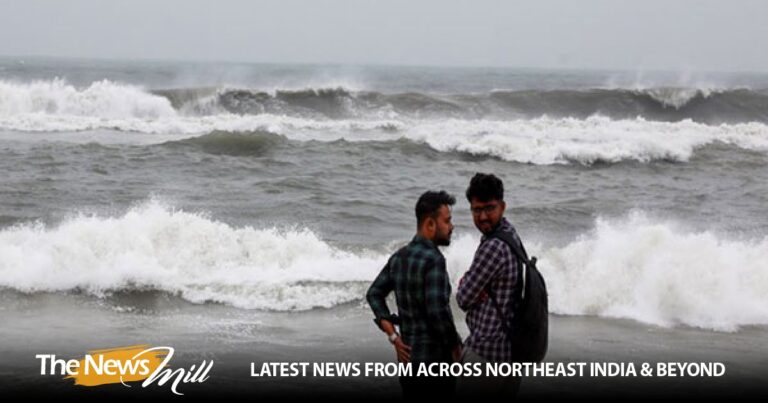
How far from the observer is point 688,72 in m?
42.4

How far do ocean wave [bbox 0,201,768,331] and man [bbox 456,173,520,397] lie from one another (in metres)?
4.46

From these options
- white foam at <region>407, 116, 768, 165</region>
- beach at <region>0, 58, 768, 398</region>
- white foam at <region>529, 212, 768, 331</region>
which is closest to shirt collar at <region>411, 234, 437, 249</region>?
beach at <region>0, 58, 768, 398</region>

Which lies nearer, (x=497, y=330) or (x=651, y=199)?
(x=497, y=330)

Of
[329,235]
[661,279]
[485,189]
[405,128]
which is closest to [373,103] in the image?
[405,128]

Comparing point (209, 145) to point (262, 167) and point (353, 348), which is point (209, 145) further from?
point (353, 348)

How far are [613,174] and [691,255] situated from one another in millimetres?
9662

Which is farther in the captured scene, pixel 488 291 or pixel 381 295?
pixel 381 295

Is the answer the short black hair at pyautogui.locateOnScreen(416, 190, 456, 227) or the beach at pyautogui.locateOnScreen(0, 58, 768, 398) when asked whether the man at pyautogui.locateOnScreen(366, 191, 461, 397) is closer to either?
the short black hair at pyautogui.locateOnScreen(416, 190, 456, 227)

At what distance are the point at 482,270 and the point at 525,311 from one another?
24 centimetres

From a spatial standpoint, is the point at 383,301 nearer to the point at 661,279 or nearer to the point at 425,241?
the point at 425,241

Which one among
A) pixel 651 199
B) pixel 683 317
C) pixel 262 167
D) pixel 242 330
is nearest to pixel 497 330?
pixel 242 330

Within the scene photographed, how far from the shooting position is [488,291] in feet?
11.7

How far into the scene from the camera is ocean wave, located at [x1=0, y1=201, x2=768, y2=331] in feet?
27.1

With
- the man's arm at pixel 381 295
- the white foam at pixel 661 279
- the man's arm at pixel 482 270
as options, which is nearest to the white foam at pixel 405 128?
→ the white foam at pixel 661 279
